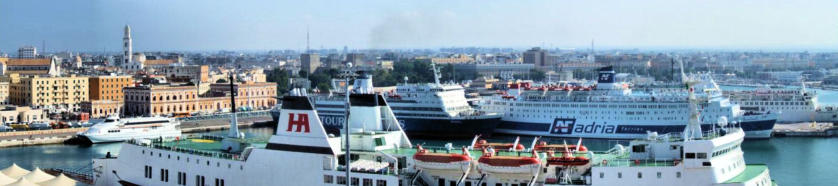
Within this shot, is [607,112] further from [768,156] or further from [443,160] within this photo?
[443,160]

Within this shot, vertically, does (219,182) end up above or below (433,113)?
below

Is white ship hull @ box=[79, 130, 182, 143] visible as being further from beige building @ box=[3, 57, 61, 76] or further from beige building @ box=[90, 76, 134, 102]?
beige building @ box=[3, 57, 61, 76]

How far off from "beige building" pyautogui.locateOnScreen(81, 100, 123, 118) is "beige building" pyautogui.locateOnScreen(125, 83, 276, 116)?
753mm

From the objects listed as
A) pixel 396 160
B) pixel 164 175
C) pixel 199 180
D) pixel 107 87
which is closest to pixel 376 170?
pixel 396 160

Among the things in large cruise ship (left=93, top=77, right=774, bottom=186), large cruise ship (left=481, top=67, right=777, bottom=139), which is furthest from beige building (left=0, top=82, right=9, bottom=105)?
large cruise ship (left=93, top=77, right=774, bottom=186)

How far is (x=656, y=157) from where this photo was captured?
539 inches

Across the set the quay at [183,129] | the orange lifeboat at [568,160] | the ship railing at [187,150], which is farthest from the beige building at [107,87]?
the orange lifeboat at [568,160]

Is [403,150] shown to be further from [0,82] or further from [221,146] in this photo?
[0,82]

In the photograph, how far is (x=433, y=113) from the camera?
38.2 metres

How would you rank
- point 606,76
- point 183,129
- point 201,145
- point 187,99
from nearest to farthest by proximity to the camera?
point 201,145
point 606,76
point 183,129
point 187,99

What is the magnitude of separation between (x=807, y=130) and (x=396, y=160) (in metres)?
26.1

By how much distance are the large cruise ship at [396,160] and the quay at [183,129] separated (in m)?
16.2

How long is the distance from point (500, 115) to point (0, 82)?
2412cm

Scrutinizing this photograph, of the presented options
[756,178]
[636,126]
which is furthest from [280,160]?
[636,126]
